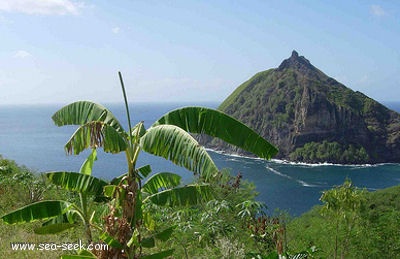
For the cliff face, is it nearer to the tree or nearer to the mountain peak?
the mountain peak

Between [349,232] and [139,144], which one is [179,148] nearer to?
[139,144]

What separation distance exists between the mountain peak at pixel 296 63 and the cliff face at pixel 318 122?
9.92 meters

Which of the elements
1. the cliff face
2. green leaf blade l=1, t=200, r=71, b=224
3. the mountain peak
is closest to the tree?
green leaf blade l=1, t=200, r=71, b=224

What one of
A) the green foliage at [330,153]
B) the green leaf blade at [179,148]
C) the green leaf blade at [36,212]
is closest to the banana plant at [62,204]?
the green leaf blade at [36,212]

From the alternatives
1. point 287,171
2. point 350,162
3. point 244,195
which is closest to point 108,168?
point 287,171

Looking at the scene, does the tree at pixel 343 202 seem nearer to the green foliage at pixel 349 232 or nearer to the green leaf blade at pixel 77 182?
the green foliage at pixel 349 232

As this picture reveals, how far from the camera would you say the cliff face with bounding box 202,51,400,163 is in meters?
95.2

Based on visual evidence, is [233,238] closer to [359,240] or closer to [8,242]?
[8,242]

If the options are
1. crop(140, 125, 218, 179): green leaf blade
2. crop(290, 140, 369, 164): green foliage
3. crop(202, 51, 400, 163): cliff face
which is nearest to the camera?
crop(140, 125, 218, 179): green leaf blade

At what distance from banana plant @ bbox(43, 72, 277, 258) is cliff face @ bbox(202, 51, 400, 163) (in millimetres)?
90421

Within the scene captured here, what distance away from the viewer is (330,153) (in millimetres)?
94062

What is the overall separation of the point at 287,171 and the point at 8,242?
75.7 meters

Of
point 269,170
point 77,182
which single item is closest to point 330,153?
point 269,170

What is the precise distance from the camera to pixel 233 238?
7.15m
